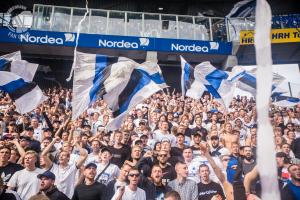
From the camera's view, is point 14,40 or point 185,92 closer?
point 185,92

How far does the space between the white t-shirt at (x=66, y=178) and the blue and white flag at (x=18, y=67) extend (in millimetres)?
2886

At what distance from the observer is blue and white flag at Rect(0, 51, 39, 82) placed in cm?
714

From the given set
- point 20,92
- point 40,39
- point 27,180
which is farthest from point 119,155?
point 40,39

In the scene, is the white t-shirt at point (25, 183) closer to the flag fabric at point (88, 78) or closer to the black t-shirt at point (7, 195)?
the black t-shirt at point (7, 195)

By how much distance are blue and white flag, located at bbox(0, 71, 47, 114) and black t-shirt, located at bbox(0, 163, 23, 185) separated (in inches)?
85.6

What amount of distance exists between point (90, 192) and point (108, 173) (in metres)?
0.62

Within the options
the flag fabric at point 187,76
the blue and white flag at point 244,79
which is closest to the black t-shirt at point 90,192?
the flag fabric at point 187,76

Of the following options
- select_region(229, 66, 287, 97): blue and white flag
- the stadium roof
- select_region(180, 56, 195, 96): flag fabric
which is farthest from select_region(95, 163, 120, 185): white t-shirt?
the stadium roof

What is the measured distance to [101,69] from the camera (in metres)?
6.32

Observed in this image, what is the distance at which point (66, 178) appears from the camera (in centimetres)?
484

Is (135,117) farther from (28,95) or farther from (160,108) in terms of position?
(28,95)

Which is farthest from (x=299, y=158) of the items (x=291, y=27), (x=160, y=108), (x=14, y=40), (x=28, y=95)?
(x=14, y=40)

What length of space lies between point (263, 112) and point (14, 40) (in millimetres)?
17281

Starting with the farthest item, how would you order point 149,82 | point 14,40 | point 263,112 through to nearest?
point 14,40
point 149,82
point 263,112
